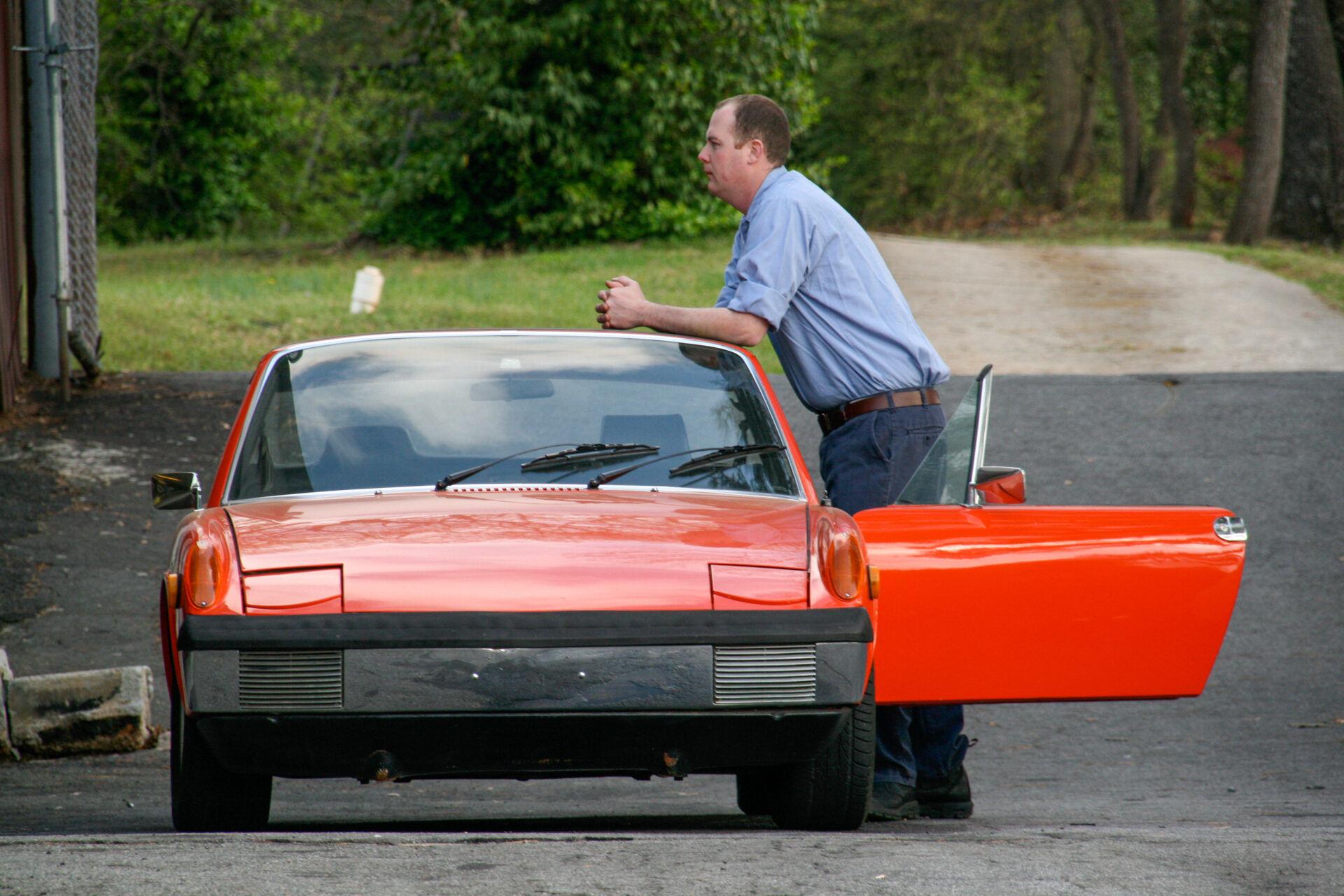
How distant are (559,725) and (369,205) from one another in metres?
23.7

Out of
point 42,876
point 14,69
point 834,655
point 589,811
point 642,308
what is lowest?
point 589,811

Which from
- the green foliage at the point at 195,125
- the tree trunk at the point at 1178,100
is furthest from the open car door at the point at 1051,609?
the green foliage at the point at 195,125

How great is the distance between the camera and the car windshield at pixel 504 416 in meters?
4.02

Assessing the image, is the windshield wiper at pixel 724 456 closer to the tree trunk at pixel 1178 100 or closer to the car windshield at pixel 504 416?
the car windshield at pixel 504 416

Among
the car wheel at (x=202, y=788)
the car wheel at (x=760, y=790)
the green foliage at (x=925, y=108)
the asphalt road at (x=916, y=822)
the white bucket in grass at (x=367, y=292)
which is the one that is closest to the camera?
the asphalt road at (x=916, y=822)

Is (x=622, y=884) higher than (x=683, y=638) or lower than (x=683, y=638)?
lower

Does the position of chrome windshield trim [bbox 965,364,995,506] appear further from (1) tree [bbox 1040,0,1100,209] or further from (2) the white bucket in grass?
(1) tree [bbox 1040,0,1100,209]

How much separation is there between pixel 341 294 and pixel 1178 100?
842 inches

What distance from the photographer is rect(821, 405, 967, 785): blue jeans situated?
465 centimetres

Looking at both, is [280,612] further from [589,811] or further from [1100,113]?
[1100,113]

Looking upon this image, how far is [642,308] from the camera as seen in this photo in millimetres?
4473

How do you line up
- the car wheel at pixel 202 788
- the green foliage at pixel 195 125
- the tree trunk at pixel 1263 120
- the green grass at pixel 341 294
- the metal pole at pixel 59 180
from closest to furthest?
1. the car wheel at pixel 202 788
2. the metal pole at pixel 59 180
3. the green grass at pixel 341 294
4. the tree trunk at pixel 1263 120
5. the green foliage at pixel 195 125

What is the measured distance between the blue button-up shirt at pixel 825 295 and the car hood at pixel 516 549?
1.04 m

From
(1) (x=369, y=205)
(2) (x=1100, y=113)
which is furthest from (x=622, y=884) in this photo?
(2) (x=1100, y=113)
